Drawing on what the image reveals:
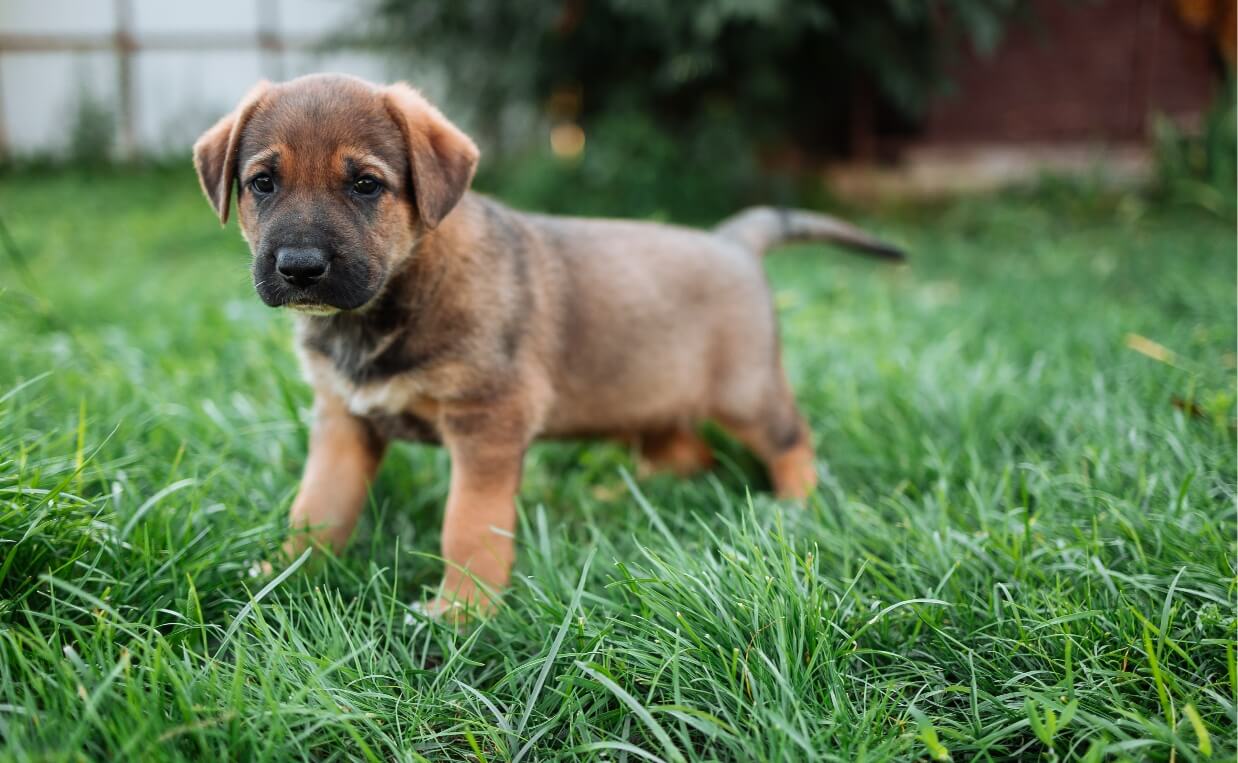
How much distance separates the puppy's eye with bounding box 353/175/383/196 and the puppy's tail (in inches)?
64.2

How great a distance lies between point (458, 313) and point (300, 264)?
21.5 inches

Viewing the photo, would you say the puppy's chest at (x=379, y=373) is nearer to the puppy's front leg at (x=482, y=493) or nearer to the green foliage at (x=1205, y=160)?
the puppy's front leg at (x=482, y=493)

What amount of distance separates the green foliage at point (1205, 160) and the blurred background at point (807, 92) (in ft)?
0.05

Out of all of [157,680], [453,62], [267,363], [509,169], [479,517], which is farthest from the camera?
[509,169]

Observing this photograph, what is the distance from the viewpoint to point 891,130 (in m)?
9.27

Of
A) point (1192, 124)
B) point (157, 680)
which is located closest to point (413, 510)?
point (157, 680)

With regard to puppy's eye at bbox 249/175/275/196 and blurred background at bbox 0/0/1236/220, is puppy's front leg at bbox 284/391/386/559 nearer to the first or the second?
puppy's eye at bbox 249/175/275/196

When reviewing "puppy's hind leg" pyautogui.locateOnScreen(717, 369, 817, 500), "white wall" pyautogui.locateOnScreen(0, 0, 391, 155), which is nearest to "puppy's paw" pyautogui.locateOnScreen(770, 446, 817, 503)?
"puppy's hind leg" pyautogui.locateOnScreen(717, 369, 817, 500)

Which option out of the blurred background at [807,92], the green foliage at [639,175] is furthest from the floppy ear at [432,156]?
the green foliage at [639,175]

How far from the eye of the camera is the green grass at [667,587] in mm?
1800

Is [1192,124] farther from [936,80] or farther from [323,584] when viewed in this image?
[323,584]

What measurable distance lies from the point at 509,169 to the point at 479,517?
21.9 feet

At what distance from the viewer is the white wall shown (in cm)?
1197

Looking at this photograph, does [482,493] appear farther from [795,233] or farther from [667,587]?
[795,233]
